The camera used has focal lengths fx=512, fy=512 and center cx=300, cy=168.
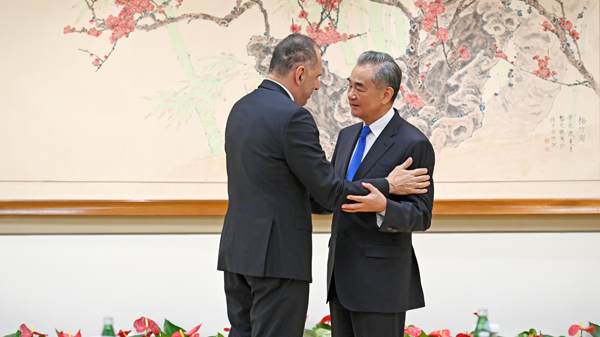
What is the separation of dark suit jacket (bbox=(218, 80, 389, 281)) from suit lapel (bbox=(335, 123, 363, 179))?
0.89 ft

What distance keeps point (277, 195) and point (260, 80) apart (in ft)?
4.35

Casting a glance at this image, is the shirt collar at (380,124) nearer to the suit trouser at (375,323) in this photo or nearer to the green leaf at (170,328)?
the suit trouser at (375,323)

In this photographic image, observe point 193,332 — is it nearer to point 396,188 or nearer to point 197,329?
point 197,329

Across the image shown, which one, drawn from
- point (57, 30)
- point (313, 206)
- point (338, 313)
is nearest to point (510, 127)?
point (313, 206)

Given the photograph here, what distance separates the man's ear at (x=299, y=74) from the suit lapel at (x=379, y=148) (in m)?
0.39

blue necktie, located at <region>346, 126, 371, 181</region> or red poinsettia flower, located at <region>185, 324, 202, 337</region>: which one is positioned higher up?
blue necktie, located at <region>346, 126, 371, 181</region>

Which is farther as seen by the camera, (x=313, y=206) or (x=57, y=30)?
(x=57, y=30)

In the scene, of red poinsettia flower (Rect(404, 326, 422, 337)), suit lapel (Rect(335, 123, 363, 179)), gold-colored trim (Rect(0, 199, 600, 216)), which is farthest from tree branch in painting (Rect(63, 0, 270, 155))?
red poinsettia flower (Rect(404, 326, 422, 337))

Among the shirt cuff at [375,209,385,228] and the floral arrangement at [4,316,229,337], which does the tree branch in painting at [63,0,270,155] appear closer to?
the floral arrangement at [4,316,229,337]

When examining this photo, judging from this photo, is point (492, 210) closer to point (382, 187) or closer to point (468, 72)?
point (468, 72)

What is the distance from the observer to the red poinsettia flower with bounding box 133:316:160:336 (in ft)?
9.33

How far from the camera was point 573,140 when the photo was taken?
3.14 meters

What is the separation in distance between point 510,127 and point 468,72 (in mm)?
426

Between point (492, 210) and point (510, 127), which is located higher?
point (510, 127)
